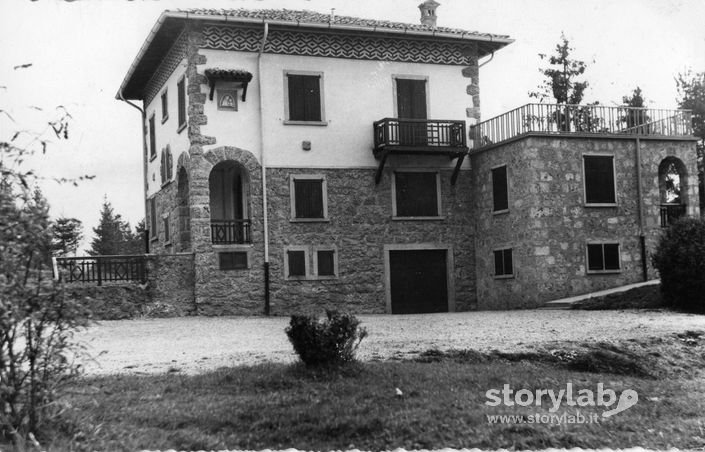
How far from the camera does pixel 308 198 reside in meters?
25.0

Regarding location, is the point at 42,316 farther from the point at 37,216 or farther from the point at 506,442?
the point at 506,442

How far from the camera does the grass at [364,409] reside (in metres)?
8.02

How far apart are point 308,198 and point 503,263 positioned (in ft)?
19.8

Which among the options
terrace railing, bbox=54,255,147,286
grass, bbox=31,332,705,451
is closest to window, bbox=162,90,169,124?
terrace railing, bbox=54,255,147,286

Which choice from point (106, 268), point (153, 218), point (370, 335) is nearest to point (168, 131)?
point (153, 218)

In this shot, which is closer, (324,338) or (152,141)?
(324,338)

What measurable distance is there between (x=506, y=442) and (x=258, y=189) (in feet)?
56.4

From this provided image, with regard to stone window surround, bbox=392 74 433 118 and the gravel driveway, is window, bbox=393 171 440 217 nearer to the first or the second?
stone window surround, bbox=392 74 433 118

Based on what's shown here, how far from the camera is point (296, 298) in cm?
2455

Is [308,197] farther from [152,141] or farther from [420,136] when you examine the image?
[152,141]

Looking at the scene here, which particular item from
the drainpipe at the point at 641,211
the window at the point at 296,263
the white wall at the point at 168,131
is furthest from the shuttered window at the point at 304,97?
the drainpipe at the point at 641,211

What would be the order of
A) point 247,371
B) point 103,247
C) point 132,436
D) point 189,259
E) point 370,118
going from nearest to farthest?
point 132,436 → point 247,371 → point 189,259 → point 370,118 → point 103,247

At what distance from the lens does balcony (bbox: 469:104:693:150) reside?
24812mm

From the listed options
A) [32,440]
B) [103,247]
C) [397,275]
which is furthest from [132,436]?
[103,247]
